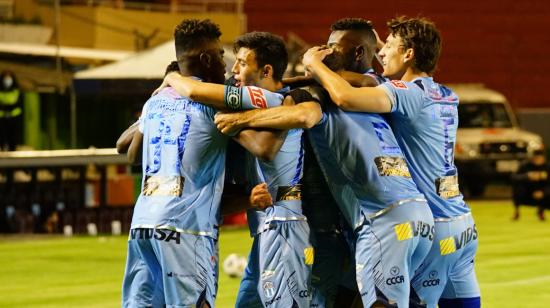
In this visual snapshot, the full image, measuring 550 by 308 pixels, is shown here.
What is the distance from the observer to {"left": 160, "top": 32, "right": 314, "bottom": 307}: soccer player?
25.1 feet

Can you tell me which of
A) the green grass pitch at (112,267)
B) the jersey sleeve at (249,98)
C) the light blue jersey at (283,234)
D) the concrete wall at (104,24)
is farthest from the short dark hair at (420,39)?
the concrete wall at (104,24)

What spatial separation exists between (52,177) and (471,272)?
1527 cm

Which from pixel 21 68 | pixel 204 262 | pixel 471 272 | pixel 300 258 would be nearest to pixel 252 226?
pixel 300 258

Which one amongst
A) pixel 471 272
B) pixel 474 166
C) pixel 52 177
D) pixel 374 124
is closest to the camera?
pixel 374 124

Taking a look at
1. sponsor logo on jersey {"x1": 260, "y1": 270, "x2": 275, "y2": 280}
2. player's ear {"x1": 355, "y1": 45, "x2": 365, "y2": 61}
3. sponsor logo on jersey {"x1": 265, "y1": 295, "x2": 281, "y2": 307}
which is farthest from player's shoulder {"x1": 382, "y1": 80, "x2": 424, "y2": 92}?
sponsor logo on jersey {"x1": 265, "y1": 295, "x2": 281, "y2": 307}

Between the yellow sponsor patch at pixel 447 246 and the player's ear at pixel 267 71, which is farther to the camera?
the yellow sponsor patch at pixel 447 246

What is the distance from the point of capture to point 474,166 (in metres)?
29.2

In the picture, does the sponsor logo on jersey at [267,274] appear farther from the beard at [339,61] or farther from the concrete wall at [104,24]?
the concrete wall at [104,24]

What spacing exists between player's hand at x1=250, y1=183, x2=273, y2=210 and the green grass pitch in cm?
509

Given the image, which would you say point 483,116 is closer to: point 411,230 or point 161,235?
point 411,230

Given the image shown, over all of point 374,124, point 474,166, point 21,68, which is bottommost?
point 474,166

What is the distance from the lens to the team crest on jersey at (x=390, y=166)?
298 inches

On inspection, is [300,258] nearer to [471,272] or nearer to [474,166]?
Answer: [471,272]

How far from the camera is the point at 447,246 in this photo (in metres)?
7.83
